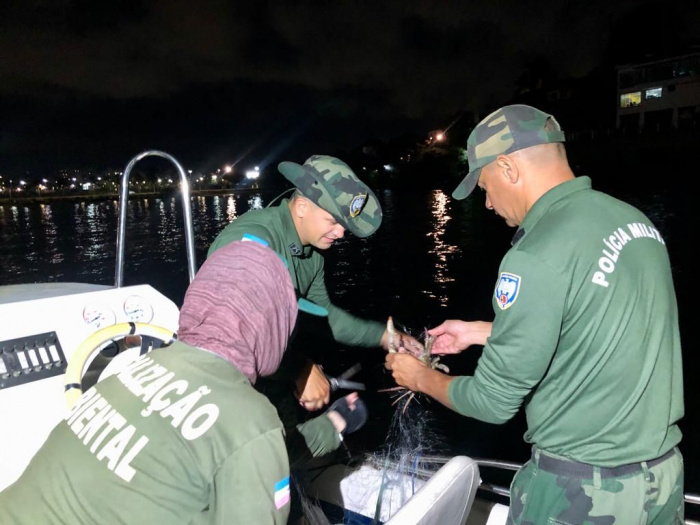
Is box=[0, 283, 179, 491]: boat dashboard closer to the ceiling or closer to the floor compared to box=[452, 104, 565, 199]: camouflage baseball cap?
closer to the floor

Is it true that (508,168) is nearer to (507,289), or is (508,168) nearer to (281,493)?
(507,289)

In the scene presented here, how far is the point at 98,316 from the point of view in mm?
3387

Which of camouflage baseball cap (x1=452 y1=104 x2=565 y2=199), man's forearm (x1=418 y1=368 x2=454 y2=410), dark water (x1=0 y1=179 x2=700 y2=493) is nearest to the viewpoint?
camouflage baseball cap (x1=452 y1=104 x2=565 y2=199)

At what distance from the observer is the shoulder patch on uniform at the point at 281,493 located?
1579 millimetres

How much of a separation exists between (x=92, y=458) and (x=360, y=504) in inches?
107

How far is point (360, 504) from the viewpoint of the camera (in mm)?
3779

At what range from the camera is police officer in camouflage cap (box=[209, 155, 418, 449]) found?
335 cm

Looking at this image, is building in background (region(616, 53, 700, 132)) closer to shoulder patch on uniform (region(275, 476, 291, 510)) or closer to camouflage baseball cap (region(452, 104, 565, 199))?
camouflage baseball cap (region(452, 104, 565, 199))

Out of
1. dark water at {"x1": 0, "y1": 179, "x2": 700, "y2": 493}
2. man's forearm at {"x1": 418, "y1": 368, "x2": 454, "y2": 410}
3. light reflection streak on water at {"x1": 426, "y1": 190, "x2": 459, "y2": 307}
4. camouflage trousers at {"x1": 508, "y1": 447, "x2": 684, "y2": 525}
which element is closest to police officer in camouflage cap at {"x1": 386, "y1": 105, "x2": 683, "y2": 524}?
camouflage trousers at {"x1": 508, "y1": 447, "x2": 684, "y2": 525}

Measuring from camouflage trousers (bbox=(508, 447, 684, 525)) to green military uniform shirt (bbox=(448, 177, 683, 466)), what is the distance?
0.07 metres

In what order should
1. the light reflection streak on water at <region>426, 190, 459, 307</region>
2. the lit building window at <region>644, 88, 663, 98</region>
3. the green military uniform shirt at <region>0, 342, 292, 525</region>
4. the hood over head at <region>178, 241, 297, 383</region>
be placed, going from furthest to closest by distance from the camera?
the lit building window at <region>644, 88, 663, 98</region>
the light reflection streak on water at <region>426, 190, 459, 307</region>
the hood over head at <region>178, 241, 297, 383</region>
the green military uniform shirt at <region>0, 342, 292, 525</region>

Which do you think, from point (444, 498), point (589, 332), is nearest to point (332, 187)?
point (589, 332)

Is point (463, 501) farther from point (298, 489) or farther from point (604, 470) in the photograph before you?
point (298, 489)

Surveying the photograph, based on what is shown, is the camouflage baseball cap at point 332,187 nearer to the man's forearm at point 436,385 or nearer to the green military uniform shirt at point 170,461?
the man's forearm at point 436,385
